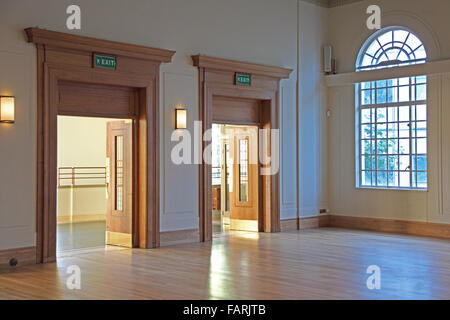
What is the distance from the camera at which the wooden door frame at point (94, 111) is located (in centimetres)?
862

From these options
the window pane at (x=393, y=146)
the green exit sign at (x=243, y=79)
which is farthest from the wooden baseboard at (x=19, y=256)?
the window pane at (x=393, y=146)

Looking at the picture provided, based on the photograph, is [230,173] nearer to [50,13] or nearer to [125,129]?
[125,129]

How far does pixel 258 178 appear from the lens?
12.2 meters

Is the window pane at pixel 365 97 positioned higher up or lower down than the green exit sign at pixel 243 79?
lower down

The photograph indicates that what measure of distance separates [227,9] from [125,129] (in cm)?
308

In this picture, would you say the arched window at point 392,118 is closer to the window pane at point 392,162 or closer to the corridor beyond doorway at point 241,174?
the window pane at point 392,162

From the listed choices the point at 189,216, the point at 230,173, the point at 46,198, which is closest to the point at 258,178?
the point at 230,173

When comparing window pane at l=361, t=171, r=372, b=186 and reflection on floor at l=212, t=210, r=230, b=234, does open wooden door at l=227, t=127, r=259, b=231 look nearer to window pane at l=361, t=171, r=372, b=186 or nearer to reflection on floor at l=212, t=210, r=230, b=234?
reflection on floor at l=212, t=210, r=230, b=234

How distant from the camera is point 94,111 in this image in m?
9.52

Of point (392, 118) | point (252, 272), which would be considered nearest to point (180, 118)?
point (252, 272)

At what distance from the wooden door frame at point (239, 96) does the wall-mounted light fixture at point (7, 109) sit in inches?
139

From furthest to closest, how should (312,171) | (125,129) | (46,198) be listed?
(312,171)
(125,129)
(46,198)

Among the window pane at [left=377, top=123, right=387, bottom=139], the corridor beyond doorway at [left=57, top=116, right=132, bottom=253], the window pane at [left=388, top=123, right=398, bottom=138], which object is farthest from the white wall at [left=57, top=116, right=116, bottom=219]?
the window pane at [left=388, top=123, right=398, bottom=138]

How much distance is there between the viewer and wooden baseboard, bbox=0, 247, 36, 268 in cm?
818
